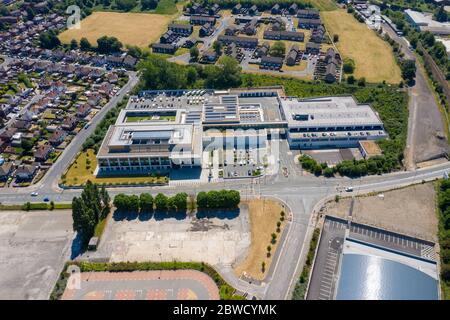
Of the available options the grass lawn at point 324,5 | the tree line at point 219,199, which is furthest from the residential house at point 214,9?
the tree line at point 219,199

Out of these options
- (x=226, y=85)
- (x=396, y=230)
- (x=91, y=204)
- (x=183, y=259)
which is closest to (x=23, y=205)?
(x=91, y=204)

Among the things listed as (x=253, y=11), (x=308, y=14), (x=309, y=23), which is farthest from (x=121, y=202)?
(x=308, y=14)

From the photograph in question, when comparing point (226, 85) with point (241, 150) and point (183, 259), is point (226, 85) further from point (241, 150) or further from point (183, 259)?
point (183, 259)

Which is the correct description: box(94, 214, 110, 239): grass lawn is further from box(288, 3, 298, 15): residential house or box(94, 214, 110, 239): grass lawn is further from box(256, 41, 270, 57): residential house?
box(288, 3, 298, 15): residential house

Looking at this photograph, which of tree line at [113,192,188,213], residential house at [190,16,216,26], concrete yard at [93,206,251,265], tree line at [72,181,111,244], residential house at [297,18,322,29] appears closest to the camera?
concrete yard at [93,206,251,265]

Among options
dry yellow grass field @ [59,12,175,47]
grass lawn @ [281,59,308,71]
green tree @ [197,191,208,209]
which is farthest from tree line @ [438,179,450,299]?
dry yellow grass field @ [59,12,175,47]

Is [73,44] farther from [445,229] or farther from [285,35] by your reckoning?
[445,229]

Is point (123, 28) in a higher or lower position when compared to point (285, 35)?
lower
